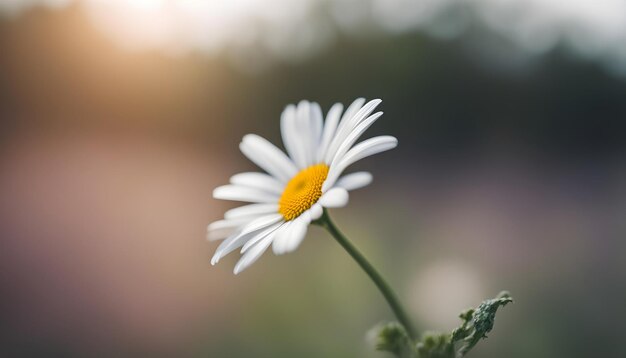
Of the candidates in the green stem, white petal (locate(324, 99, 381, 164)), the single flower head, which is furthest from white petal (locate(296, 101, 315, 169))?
the green stem

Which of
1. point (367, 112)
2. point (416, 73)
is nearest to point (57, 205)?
point (416, 73)

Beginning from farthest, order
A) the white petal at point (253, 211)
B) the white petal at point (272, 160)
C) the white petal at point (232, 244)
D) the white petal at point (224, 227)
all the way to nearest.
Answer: the white petal at point (272, 160)
the white petal at point (253, 211)
the white petal at point (224, 227)
the white petal at point (232, 244)

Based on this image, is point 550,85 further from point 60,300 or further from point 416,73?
point 60,300

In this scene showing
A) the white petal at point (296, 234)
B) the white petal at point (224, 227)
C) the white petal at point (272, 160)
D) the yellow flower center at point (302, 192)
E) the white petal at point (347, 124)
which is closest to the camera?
the white petal at point (296, 234)

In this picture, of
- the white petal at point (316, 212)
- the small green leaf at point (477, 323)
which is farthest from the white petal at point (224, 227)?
the small green leaf at point (477, 323)

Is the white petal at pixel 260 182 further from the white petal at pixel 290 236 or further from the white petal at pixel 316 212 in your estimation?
the white petal at pixel 316 212

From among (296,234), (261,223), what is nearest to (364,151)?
(296,234)
